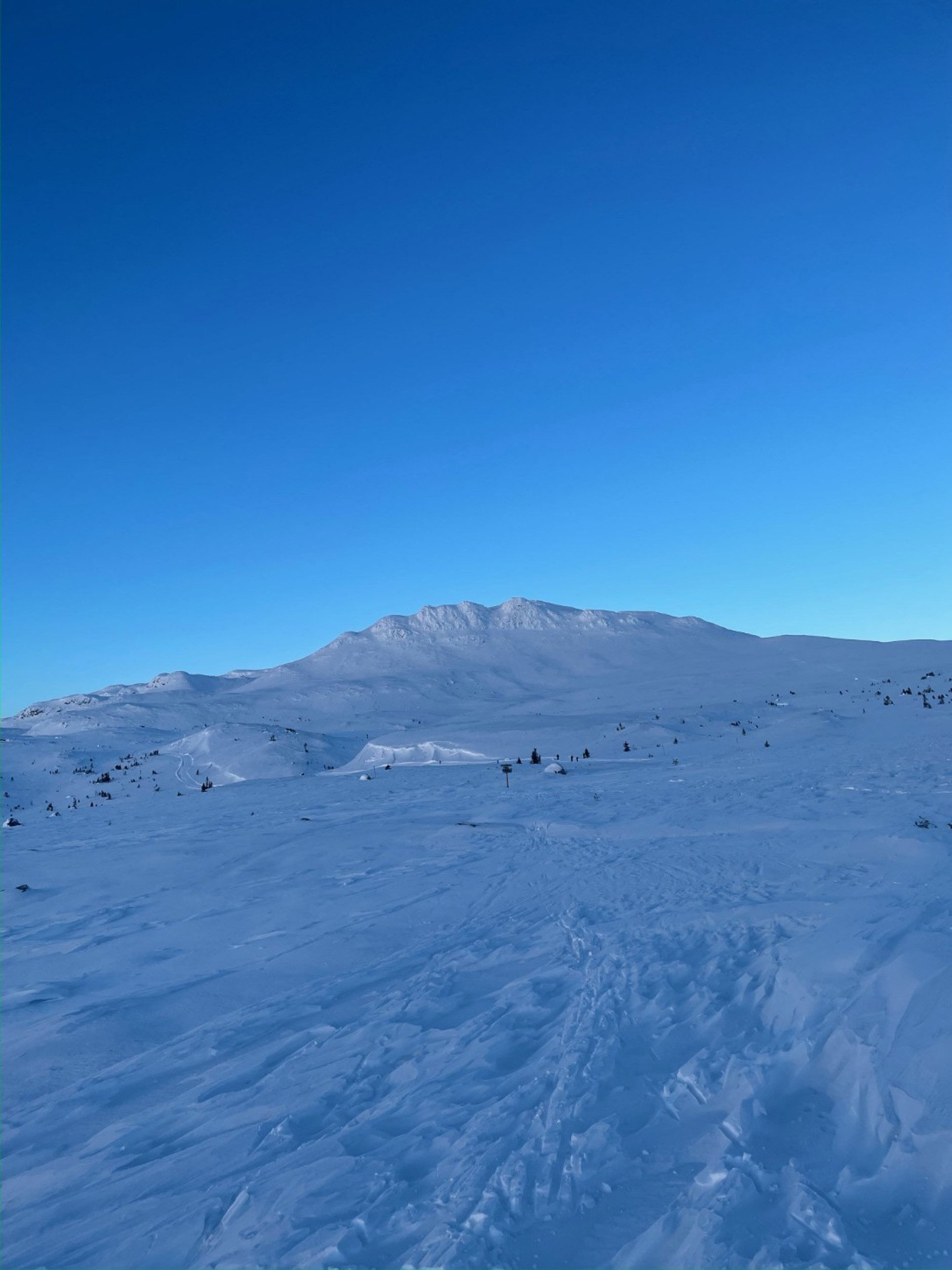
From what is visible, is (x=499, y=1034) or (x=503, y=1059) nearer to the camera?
(x=503, y=1059)

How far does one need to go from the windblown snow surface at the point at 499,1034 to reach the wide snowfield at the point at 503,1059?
0.02m

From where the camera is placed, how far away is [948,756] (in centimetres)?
1145

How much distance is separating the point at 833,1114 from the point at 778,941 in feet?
6.10

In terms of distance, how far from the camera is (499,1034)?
3980 mm

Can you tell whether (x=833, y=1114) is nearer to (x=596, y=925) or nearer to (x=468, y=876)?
(x=596, y=925)

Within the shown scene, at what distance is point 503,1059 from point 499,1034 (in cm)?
23

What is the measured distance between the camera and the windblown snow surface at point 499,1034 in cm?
266

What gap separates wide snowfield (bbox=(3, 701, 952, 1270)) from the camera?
8.64ft

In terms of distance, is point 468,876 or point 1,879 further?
point 1,879

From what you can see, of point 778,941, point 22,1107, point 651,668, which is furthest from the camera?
point 651,668

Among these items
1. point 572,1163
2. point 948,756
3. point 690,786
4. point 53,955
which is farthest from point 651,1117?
point 948,756

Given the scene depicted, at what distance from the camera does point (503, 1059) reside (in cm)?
375

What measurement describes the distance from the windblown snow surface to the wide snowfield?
17 millimetres

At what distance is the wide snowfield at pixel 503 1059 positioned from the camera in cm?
263
